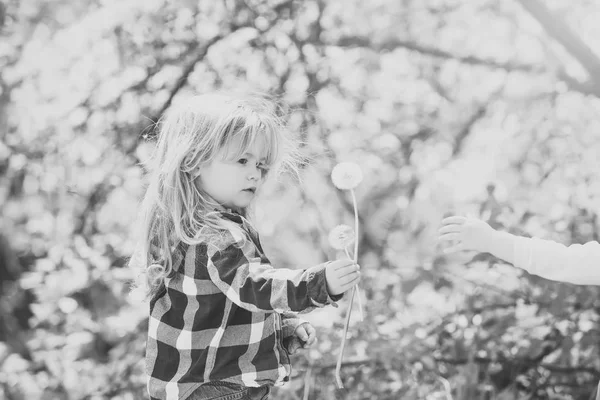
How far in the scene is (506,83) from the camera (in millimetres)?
2791

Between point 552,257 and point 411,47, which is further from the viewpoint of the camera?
point 411,47

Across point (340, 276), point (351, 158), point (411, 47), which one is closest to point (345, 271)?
point (340, 276)

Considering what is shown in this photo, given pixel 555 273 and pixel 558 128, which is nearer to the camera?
pixel 555 273

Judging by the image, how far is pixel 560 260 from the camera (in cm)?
143

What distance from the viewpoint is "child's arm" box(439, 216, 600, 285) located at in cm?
142

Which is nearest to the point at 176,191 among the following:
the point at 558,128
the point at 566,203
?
the point at 566,203

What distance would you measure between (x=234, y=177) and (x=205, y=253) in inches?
6.0

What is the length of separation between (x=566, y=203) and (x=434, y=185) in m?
0.54

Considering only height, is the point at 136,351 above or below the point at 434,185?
below

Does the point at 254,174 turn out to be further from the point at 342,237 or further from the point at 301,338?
the point at 301,338

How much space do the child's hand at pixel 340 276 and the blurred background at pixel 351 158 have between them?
1166 mm

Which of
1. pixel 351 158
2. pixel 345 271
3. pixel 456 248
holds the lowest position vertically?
pixel 351 158

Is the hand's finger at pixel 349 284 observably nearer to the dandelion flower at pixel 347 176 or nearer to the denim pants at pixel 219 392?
the dandelion flower at pixel 347 176

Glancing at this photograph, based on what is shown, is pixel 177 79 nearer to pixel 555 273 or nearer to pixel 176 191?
pixel 176 191
